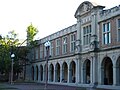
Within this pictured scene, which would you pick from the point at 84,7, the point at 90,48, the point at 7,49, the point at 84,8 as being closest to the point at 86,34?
the point at 90,48

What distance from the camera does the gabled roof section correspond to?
42.1 metres

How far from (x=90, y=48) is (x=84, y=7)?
651cm

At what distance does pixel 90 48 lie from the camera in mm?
41625

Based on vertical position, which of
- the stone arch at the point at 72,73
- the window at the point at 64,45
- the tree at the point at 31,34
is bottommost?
the stone arch at the point at 72,73

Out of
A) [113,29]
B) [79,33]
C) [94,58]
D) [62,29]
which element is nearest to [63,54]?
[62,29]

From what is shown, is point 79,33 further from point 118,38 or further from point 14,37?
point 14,37

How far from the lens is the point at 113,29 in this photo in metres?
37.1

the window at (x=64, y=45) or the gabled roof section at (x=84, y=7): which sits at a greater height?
the gabled roof section at (x=84, y=7)

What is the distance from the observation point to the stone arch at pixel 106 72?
39375mm

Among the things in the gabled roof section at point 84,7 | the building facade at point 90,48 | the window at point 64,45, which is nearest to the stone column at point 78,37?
the building facade at point 90,48

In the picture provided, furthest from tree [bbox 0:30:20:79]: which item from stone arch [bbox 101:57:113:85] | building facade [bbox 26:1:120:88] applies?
stone arch [bbox 101:57:113:85]

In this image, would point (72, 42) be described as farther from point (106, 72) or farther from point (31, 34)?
point (31, 34)

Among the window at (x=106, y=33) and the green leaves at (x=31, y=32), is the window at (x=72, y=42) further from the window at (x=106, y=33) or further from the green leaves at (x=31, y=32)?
the green leaves at (x=31, y=32)

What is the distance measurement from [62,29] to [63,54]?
4.30 metres
